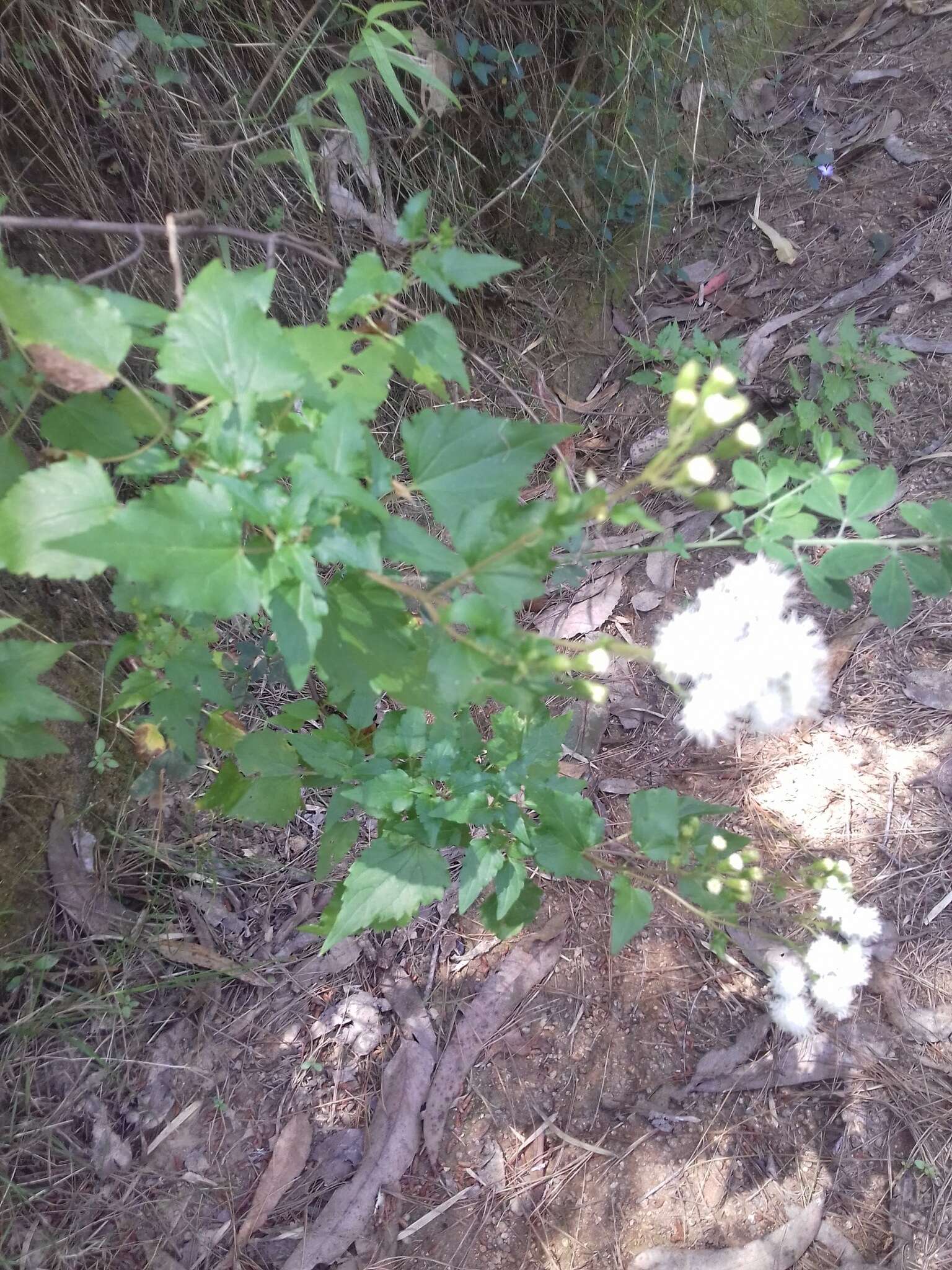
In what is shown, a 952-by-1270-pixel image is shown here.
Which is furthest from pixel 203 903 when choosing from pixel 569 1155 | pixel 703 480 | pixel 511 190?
pixel 511 190

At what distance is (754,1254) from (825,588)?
1.47 metres

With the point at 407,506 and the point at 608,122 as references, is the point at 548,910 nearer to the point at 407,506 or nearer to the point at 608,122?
the point at 407,506

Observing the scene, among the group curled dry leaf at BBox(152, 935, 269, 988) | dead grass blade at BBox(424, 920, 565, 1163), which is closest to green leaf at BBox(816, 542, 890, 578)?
dead grass blade at BBox(424, 920, 565, 1163)

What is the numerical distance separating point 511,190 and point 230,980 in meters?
2.66

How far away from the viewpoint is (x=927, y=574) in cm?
142

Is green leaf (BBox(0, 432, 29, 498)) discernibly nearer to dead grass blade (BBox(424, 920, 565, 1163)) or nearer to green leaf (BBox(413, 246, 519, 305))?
green leaf (BBox(413, 246, 519, 305))

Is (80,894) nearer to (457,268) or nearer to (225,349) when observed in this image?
(225,349)

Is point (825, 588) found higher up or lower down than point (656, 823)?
higher up

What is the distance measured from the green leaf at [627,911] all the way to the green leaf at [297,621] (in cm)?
77

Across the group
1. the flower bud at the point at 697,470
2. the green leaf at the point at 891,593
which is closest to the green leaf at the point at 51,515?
the flower bud at the point at 697,470

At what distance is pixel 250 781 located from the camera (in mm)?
1721

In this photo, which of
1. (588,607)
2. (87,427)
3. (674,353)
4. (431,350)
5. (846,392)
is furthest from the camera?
(674,353)

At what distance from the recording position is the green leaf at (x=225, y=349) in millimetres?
1017

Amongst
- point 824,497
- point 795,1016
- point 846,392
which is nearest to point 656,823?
point 824,497
